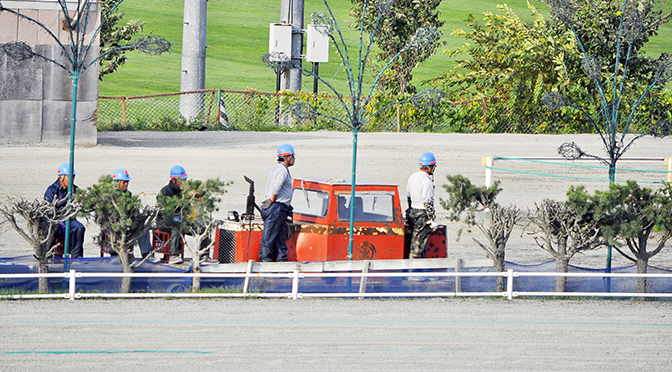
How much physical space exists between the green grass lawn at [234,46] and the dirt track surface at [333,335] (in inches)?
1296

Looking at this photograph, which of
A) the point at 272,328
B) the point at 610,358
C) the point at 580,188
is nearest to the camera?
the point at 610,358

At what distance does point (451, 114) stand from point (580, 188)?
17229mm

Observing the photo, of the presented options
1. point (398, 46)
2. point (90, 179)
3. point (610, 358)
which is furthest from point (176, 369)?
point (398, 46)

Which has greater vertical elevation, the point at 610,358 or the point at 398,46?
the point at 398,46

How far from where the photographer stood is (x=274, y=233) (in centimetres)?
1165

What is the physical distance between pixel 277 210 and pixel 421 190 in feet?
6.90

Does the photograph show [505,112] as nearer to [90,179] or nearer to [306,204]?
[90,179]

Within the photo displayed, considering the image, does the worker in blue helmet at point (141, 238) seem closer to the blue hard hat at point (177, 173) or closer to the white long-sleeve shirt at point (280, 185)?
the blue hard hat at point (177, 173)

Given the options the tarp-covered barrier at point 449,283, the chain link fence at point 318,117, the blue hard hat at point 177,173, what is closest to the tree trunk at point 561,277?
the tarp-covered barrier at point 449,283

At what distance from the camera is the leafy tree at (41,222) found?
10672 mm

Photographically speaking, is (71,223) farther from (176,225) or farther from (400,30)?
(400,30)

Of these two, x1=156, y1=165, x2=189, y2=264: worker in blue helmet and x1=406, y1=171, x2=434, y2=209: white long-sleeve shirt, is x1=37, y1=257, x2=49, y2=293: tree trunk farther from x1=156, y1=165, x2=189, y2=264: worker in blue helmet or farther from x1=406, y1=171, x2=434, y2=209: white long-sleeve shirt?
x1=406, y1=171, x2=434, y2=209: white long-sleeve shirt

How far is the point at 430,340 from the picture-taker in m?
9.58

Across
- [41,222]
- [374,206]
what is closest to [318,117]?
[374,206]
